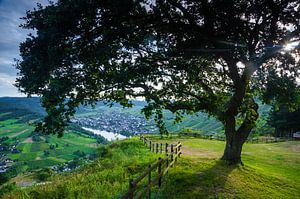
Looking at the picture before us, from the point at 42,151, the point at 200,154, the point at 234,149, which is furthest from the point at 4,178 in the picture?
the point at 42,151

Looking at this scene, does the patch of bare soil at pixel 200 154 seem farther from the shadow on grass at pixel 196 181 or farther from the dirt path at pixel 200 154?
the shadow on grass at pixel 196 181

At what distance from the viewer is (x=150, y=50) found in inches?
647

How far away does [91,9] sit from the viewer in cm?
1339

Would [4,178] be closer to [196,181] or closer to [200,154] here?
[200,154]

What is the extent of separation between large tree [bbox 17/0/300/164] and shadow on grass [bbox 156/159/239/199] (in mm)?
3978

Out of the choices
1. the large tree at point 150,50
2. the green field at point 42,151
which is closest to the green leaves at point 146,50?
the large tree at point 150,50

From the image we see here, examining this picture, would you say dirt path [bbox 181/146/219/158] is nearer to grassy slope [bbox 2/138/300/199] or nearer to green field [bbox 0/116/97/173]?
grassy slope [bbox 2/138/300/199]

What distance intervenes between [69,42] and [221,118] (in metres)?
13.3

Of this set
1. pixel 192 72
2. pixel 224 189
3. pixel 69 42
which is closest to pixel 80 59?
pixel 69 42

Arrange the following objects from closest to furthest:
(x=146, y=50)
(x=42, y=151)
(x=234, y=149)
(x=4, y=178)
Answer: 1. (x=146, y=50)
2. (x=234, y=149)
3. (x=4, y=178)
4. (x=42, y=151)

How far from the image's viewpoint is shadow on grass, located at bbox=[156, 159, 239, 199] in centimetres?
1495

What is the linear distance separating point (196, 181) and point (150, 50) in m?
8.54

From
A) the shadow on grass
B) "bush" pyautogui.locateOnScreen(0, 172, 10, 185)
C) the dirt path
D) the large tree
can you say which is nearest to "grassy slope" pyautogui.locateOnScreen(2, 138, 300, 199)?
the shadow on grass

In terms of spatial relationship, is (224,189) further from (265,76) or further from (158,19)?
(158,19)
